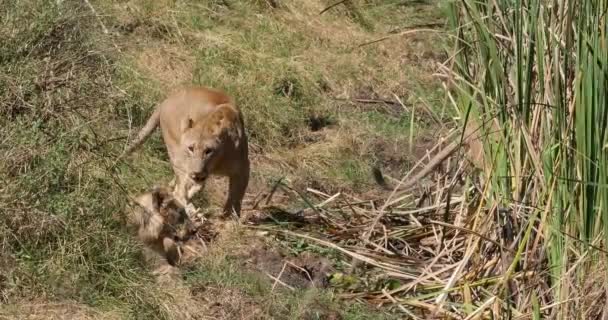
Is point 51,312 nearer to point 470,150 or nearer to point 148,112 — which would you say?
point 470,150

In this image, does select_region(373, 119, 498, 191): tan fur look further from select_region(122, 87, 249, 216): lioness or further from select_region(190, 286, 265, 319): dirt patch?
select_region(122, 87, 249, 216): lioness

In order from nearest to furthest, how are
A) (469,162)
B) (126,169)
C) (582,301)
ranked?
(582,301), (469,162), (126,169)

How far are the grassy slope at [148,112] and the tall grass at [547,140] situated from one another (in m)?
0.71

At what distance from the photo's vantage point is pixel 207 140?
372 inches

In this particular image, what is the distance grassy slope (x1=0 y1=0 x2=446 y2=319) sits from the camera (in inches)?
269

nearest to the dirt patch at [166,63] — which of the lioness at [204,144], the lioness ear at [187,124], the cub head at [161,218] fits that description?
the lioness at [204,144]

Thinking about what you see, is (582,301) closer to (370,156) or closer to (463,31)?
(463,31)

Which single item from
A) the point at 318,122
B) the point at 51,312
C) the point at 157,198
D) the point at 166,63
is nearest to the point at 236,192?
the point at 157,198

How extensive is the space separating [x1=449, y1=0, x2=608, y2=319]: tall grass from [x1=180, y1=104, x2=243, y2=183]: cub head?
258 centimetres

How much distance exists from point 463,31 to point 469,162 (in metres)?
0.80

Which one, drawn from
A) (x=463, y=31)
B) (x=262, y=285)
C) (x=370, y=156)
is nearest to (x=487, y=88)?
(x=463, y=31)

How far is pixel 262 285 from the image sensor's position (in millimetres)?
7594

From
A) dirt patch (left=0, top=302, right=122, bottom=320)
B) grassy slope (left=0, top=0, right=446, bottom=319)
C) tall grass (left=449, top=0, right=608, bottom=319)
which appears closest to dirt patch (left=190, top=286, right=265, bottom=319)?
grassy slope (left=0, top=0, right=446, bottom=319)

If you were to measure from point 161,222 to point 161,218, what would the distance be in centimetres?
3
